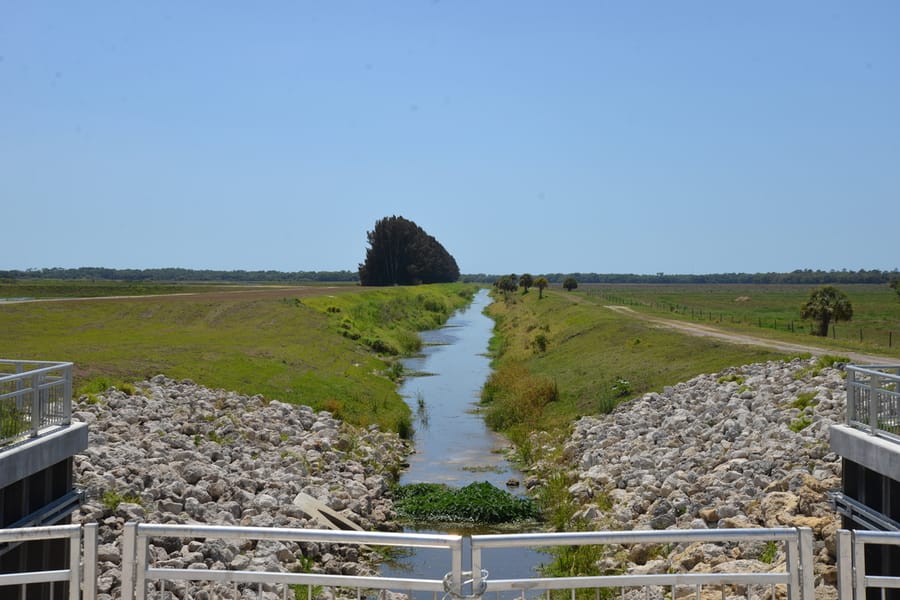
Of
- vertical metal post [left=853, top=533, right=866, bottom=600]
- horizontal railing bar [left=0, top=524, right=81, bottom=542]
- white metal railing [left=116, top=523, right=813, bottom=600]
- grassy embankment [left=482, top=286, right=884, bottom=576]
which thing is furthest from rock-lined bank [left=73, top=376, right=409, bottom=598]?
vertical metal post [left=853, top=533, right=866, bottom=600]

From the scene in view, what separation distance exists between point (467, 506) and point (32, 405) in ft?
35.5

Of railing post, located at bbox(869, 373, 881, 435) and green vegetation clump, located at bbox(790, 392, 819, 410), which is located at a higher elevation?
railing post, located at bbox(869, 373, 881, 435)

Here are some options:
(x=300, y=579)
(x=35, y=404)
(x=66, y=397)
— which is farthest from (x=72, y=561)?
(x=66, y=397)

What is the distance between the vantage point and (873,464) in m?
11.8

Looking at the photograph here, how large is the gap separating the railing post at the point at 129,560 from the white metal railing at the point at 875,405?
957 centimetres

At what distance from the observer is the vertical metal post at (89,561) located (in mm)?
6543

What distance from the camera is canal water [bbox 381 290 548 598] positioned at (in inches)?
677

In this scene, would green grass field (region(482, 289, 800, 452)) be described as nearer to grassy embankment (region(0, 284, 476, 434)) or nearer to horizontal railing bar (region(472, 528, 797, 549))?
grassy embankment (region(0, 284, 476, 434))

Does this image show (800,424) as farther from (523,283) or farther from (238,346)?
(523,283)

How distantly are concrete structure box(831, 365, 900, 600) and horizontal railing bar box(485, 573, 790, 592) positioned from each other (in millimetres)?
5495

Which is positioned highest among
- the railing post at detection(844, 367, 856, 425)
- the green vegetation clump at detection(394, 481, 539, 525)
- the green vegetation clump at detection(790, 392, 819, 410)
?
the railing post at detection(844, 367, 856, 425)

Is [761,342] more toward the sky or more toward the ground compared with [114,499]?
more toward the sky

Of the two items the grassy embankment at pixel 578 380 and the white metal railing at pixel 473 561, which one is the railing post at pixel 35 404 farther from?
the grassy embankment at pixel 578 380

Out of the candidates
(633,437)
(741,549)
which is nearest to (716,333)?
(633,437)
